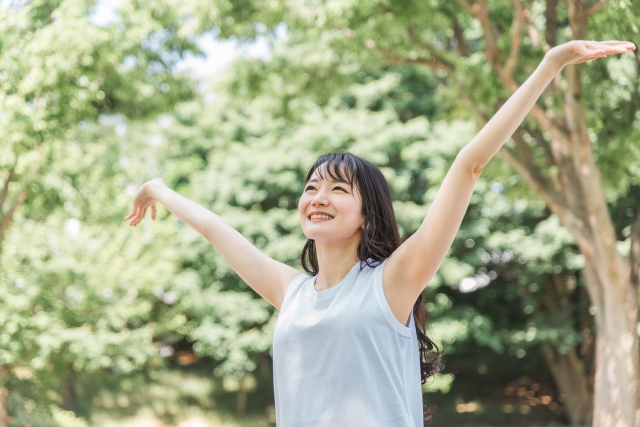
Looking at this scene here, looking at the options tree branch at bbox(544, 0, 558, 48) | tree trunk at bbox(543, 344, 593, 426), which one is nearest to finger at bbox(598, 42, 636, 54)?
tree branch at bbox(544, 0, 558, 48)

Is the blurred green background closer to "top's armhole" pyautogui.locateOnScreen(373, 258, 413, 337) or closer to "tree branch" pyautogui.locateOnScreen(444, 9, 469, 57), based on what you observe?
"tree branch" pyautogui.locateOnScreen(444, 9, 469, 57)

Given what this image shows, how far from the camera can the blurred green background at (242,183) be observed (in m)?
6.19

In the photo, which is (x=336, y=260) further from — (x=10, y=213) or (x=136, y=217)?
(x=10, y=213)

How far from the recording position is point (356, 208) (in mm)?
1476

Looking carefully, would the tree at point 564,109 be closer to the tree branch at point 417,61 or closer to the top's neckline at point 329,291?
the tree branch at point 417,61

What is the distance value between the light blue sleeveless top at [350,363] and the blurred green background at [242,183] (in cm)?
380

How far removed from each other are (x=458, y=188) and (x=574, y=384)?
14.1m

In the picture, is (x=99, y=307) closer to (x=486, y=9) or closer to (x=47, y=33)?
(x=47, y=33)

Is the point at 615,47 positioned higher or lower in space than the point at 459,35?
lower

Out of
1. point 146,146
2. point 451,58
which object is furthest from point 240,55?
point 146,146

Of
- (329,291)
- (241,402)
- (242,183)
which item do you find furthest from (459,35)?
(241,402)

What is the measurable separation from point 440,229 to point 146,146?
16.4m

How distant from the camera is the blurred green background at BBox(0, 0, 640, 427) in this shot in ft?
20.3

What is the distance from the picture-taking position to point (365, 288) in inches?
54.2
